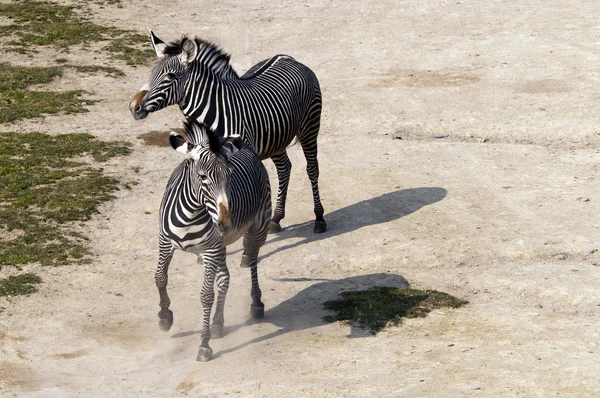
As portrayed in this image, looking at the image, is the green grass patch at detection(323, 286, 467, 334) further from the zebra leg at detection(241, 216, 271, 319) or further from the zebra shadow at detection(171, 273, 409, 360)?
the zebra leg at detection(241, 216, 271, 319)

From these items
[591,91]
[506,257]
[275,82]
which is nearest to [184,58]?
[275,82]

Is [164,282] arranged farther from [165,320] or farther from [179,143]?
[179,143]

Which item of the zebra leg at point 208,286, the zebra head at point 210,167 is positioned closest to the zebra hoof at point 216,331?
the zebra leg at point 208,286

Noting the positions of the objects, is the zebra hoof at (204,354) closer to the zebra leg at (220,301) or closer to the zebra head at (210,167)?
the zebra leg at (220,301)

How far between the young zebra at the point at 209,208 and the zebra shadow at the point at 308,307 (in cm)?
46

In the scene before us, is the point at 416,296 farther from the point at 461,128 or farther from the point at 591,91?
the point at 591,91

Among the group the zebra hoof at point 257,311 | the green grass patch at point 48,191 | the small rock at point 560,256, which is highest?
the green grass patch at point 48,191

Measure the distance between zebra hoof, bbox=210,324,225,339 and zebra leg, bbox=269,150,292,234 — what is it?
3.25 meters

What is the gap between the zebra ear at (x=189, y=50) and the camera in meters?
12.1

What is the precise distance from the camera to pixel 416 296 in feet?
38.4

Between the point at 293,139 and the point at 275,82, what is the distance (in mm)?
996

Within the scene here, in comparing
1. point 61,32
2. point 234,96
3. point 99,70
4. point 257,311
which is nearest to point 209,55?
point 234,96

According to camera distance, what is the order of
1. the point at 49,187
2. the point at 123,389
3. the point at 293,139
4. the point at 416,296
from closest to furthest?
1. the point at 123,389
2. the point at 416,296
3. the point at 293,139
4. the point at 49,187

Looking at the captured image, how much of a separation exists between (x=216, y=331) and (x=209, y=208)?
1.74 m
